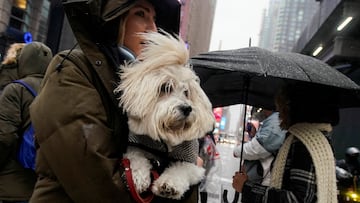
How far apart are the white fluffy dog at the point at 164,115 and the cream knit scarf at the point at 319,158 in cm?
132

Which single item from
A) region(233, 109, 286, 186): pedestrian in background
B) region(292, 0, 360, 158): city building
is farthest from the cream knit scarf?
region(292, 0, 360, 158): city building

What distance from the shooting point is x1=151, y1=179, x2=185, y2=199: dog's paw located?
166cm

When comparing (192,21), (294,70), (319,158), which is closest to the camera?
(319,158)

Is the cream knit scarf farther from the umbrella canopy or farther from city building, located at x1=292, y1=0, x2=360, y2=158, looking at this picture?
city building, located at x1=292, y1=0, x2=360, y2=158

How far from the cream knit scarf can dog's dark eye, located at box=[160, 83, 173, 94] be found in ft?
5.18

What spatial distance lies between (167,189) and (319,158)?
165 centimetres

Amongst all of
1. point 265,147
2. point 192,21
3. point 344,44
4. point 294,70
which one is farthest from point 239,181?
point 192,21

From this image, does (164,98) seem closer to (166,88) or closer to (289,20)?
(166,88)

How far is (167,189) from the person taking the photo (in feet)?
5.45

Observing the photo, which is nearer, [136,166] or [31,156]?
[136,166]

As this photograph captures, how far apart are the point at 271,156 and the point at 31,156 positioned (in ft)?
12.0

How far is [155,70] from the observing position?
1801mm

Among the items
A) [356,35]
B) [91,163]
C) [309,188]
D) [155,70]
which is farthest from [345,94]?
[356,35]

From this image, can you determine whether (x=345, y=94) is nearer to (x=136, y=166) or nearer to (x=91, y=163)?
(x=136, y=166)
